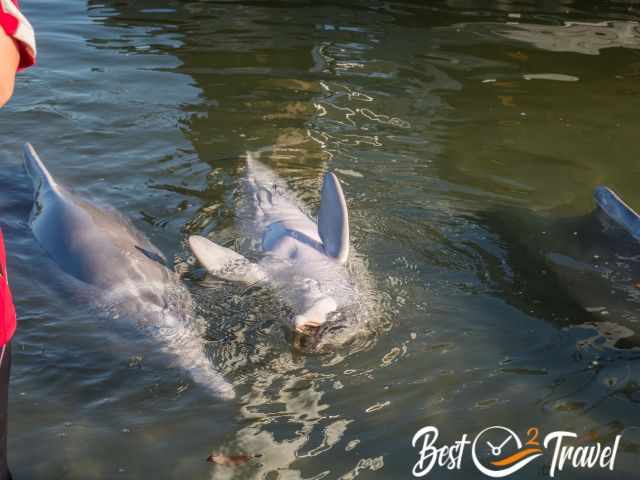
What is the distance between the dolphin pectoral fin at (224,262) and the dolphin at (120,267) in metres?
0.27

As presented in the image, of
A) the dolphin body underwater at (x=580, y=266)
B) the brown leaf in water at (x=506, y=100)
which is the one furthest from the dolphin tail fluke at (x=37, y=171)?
the brown leaf in water at (x=506, y=100)

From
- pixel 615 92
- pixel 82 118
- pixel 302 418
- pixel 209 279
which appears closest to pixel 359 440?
pixel 302 418

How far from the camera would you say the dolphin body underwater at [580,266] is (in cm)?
525

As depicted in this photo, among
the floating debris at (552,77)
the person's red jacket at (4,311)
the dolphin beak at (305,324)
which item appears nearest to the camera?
the person's red jacket at (4,311)

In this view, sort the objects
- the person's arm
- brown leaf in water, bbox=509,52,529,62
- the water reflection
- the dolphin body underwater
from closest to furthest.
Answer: the person's arm
the dolphin body underwater
brown leaf in water, bbox=509,52,529,62
the water reflection

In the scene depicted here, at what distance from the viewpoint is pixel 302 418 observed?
431 cm

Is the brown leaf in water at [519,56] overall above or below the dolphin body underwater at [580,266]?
above

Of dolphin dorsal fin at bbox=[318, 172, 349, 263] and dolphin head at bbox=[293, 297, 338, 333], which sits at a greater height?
dolphin dorsal fin at bbox=[318, 172, 349, 263]

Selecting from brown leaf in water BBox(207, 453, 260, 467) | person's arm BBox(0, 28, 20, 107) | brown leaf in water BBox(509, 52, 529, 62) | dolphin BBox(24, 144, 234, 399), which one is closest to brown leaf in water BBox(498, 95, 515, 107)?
brown leaf in water BBox(509, 52, 529, 62)

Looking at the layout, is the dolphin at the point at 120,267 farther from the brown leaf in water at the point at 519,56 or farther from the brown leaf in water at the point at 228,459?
the brown leaf in water at the point at 519,56

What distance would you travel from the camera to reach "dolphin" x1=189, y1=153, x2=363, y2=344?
16.9 ft

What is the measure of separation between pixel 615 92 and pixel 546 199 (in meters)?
3.01

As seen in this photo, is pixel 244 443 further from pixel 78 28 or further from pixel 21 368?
pixel 78 28

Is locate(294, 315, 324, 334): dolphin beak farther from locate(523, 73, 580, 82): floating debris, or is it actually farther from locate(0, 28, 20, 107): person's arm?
locate(523, 73, 580, 82): floating debris
